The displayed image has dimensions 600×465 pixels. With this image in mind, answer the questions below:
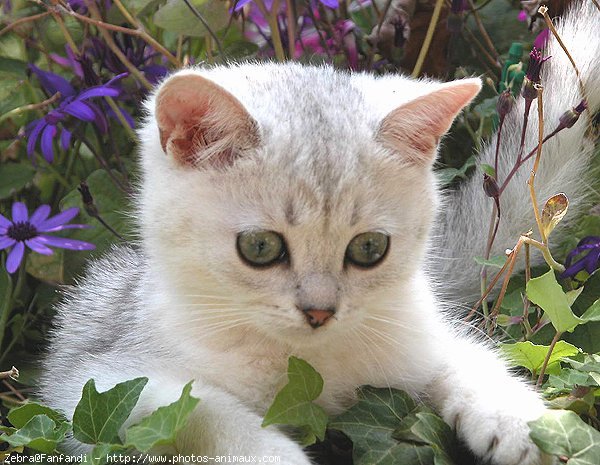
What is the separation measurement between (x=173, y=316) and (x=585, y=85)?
3.71ft

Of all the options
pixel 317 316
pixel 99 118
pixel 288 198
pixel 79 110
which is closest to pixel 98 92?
pixel 79 110

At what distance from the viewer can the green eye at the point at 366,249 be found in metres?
1.58

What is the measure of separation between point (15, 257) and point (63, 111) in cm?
41

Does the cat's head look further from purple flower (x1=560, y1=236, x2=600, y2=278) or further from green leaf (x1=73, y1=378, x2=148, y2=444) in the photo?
purple flower (x1=560, y1=236, x2=600, y2=278)

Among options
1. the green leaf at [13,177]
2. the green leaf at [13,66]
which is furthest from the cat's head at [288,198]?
the green leaf at [13,66]

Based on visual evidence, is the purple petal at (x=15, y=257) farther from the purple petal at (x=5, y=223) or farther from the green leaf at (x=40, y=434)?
the green leaf at (x=40, y=434)

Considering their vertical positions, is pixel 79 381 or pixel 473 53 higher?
→ pixel 473 53

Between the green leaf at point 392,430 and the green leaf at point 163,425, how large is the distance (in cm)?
34

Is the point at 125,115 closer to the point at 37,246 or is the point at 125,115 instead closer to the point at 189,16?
the point at 189,16

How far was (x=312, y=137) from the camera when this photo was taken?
159cm

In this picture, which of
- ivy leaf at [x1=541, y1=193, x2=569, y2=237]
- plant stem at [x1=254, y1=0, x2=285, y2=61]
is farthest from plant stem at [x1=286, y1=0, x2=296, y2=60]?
ivy leaf at [x1=541, y1=193, x2=569, y2=237]

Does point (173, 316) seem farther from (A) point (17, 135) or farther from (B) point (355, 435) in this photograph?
(A) point (17, 135)

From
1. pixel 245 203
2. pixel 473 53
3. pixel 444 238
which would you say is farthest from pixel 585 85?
pixel 245 203

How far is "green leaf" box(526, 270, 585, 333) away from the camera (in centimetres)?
Answer: 162
